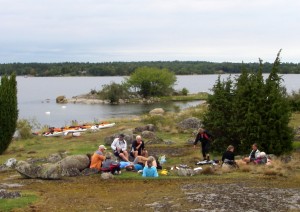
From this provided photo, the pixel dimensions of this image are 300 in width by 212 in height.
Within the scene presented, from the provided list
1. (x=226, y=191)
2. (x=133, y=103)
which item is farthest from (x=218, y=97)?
(x=133, y=103)

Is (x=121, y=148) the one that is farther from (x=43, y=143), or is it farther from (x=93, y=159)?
(x=43, y=143)

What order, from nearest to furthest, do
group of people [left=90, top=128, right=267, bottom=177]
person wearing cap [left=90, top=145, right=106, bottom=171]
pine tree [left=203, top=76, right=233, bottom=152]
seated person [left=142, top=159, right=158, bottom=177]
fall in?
seated person [left=142, top=159, right=158, bottom=177], group of people [left=90, top=128, right=267, bottom=177], person wearing cap [left=90, top=145, right=106, bottom=171], pine tree [left=203, top=76, right=233, bottom=152]

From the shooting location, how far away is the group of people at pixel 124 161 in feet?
62.3

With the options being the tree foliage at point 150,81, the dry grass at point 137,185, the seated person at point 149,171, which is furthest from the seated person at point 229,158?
the tree foliage at point 150,81

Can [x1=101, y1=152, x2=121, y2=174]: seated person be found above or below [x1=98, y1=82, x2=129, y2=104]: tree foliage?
above

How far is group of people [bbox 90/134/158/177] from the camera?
62.3 ft

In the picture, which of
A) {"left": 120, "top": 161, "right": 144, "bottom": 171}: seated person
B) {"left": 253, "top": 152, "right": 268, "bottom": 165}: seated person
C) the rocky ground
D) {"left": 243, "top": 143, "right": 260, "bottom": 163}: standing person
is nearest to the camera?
the rocky ground

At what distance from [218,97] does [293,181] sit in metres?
9.35

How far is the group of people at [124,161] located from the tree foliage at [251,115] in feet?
17.7

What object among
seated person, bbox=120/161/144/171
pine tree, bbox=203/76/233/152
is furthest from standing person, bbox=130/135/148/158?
pine tree, bbox=203/76/233/152

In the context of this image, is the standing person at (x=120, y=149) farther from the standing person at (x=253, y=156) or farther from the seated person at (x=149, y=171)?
the standing person at (x=253, y=156)

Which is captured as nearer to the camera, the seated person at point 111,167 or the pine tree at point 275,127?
the seated person at point 111,167

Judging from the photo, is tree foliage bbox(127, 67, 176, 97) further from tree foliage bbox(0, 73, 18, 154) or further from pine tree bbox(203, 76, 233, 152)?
pine tree bbox(203, 76, 233, 152)

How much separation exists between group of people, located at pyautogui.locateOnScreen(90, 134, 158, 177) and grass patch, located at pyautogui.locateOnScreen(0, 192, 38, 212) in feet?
14.3
